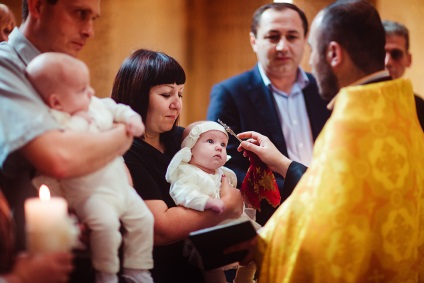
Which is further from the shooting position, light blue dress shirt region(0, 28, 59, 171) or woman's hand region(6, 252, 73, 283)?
light blue dress shirt region(0, 28, 59, 171)

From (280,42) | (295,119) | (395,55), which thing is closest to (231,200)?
(295,119)

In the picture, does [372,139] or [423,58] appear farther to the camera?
[423,58]

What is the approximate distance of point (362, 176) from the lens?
6.47 feet

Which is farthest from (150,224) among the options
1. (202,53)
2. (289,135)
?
(202,53)

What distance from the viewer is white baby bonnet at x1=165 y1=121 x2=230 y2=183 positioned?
89.5 inches

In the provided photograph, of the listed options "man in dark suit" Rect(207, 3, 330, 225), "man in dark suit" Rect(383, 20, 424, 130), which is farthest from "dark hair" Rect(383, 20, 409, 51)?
"man in dark suit" Rect(207, 3, 330, 225)

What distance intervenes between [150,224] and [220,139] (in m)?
0.58

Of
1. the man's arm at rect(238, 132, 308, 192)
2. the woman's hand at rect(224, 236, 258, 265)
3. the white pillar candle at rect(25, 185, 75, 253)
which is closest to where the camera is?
the white pillar candle at rect(25, 185, 75, 253)

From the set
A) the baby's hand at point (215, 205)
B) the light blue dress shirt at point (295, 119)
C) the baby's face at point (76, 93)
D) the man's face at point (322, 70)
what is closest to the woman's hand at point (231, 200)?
the baby's hand at point (215, 205)

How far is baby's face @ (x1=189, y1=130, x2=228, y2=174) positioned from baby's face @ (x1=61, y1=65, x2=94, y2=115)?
2.17ft

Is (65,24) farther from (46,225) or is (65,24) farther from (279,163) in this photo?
(279,163)

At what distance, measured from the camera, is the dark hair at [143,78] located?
7.65ft

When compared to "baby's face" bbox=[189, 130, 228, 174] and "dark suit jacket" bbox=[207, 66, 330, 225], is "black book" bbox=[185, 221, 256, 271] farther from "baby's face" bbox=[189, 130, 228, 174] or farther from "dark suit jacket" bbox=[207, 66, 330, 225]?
"dark suit jacket" bbox=[207, 66, 330, 225]

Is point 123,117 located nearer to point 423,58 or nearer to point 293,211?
point 293,211
